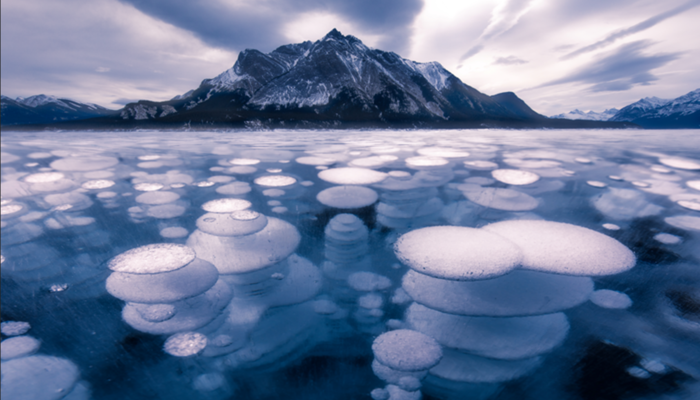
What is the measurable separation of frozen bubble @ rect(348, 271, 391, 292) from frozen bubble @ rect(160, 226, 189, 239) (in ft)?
5.43

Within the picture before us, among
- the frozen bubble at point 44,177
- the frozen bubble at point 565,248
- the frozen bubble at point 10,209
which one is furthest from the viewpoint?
the frozen bubble at point 44,177

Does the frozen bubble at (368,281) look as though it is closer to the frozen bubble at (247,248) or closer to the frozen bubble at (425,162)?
the frozen bubble at (247,248)

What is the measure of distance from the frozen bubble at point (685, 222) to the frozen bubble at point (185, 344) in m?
4.53

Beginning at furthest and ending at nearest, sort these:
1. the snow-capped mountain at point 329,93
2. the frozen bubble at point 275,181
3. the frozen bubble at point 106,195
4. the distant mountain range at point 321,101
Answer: the snow-capped mountain at point 329,93
the distant mountain range at point 321,101
the frozen bubble at point 275,181
the frozen bubble at point 106,195

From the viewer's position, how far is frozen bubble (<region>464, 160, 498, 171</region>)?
5367 mm

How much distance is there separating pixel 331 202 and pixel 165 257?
1.88 meters

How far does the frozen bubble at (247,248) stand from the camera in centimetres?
226

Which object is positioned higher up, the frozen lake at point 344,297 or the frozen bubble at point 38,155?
the frozen bubble at point 38,155

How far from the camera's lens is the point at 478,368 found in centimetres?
155

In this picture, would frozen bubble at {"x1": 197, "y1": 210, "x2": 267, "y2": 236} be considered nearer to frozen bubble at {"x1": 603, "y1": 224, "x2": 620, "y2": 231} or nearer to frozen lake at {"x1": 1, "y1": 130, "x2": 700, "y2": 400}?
frozen lake at {"x1": 1, "y1": 130, "x2": 700, "y2": 400}

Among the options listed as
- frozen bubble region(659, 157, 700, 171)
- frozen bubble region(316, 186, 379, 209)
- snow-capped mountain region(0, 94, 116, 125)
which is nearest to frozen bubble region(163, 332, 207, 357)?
frozen bubble region(316, 186, 379, 209)

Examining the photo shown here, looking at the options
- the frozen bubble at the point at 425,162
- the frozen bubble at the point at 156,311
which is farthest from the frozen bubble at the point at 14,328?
the frozen bubble at the point at 425,162

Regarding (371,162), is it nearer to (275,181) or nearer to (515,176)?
(275,181)

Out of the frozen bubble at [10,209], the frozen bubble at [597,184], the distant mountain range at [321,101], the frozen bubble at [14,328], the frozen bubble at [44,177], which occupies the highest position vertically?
the distant mountain range at [321,101]
